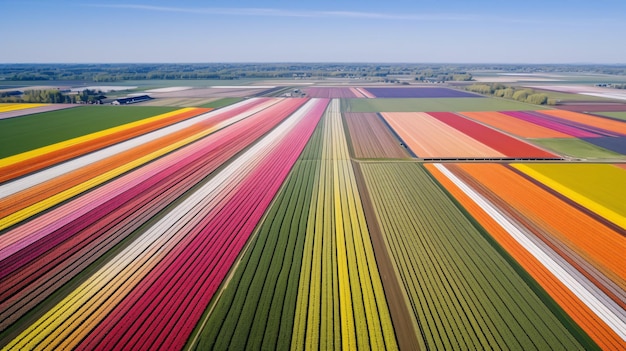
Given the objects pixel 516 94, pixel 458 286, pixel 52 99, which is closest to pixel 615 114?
pixel 516 94

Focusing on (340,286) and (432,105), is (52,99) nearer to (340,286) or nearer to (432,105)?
(340,286)

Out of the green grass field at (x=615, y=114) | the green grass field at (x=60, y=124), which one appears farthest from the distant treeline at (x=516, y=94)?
the green grass field at (x=60, y=124)

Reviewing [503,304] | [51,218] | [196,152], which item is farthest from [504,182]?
[51,218]

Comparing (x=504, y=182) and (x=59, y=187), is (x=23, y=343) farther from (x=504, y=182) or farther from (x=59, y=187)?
(x=504, y=182)

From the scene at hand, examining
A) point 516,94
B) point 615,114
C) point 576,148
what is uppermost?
point 516,94

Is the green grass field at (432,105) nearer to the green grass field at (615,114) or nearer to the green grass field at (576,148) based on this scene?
the green grass field at (615,114)

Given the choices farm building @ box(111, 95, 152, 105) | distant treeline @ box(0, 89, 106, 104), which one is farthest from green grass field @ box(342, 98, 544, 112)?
distant treeline @ box(0, 89, 106, 104)
